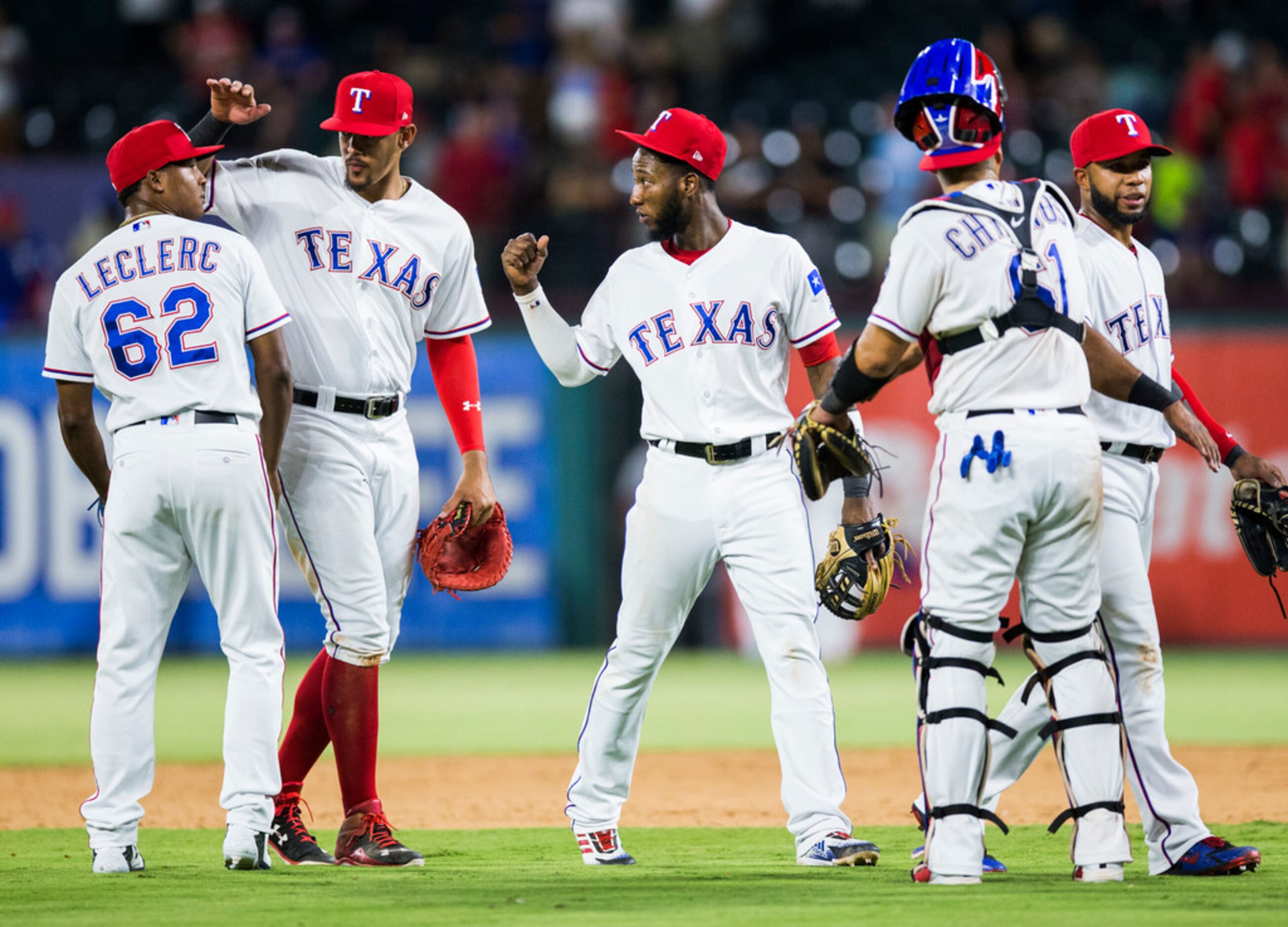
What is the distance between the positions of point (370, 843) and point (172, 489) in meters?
1.43

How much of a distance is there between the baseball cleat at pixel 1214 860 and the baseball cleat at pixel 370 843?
8.25 feet

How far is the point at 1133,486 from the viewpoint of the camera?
218 inches

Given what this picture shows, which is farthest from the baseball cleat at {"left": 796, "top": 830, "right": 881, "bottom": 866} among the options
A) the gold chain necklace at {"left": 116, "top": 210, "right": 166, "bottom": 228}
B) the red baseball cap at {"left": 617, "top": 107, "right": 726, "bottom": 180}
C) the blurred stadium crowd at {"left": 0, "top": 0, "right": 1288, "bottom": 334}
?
the blurred stadium crowd at {"left": 0, "top": 0, "right": 1288, "bottom": 334}

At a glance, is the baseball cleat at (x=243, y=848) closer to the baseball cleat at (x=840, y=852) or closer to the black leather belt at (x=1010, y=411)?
the baseball cleat at (x=840, y=852)

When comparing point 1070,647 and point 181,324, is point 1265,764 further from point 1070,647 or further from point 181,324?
point 181,324

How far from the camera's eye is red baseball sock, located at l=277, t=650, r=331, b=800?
20.2 ft

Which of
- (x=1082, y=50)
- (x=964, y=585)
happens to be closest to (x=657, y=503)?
(x=964, y=585)

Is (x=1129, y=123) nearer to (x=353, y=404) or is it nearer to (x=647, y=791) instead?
(x=353, y=404)

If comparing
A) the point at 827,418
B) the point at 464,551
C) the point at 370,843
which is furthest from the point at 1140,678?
the point at 370,843

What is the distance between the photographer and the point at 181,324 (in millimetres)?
5461

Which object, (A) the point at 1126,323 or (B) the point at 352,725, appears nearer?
(A) the point at 1126,323

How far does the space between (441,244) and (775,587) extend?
183cm

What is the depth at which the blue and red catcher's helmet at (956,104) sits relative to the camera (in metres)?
5.03

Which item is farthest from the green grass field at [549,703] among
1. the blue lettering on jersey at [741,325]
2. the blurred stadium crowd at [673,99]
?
the blue lettering on jersey at [741,325]
